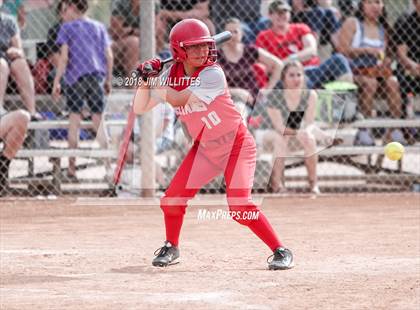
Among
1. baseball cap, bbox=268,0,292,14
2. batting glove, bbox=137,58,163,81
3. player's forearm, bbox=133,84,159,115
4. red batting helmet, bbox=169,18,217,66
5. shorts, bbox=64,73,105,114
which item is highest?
red batting helmet, bbox=169,18,217,66

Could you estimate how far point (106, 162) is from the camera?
10.2m

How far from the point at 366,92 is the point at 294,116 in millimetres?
1080

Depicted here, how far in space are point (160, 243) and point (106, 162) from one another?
9.62 ft

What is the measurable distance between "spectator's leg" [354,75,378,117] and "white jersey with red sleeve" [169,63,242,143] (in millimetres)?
4757

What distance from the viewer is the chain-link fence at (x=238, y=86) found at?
10055 millimetres

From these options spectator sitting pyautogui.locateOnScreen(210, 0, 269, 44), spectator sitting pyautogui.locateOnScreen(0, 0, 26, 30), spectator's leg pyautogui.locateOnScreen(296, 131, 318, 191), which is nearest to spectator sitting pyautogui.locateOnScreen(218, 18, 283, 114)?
spectator sitting pyautogui.locateOnScreen(210, 0, 269, 44)

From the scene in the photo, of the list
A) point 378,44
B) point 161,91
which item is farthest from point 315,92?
point 161,91

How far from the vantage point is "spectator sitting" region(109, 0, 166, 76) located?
1050cm

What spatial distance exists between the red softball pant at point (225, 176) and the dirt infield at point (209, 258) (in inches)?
10.8

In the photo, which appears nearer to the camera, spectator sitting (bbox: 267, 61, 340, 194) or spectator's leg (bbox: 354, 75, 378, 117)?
spectator sitting (bbox: 267, 61, 340, 194)

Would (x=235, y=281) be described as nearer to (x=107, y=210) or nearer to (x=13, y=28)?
(x=107, y=210)

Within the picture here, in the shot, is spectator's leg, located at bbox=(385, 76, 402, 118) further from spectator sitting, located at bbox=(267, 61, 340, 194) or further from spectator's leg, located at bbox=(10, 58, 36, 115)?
spectator's leg, located at bbox=(10, 58, 36, 115)

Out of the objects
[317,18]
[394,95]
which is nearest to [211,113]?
[394,95]

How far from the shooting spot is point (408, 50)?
11.1 m
